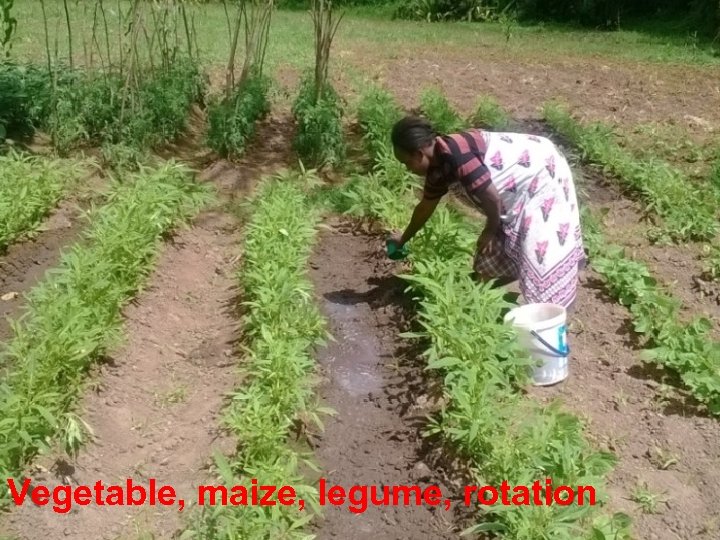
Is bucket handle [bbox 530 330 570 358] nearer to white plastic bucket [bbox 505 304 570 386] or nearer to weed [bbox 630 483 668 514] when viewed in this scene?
white plastic bucket [bbox 505 304 570 386]

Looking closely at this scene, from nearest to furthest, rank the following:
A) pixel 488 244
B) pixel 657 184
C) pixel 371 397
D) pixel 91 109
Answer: pixel 371 397 < pixel 488 244 < pixel 657 184 < pixel 91 109

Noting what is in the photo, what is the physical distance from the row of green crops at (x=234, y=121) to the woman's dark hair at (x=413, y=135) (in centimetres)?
311

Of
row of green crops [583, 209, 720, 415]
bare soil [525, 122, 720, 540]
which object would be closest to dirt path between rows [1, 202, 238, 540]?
bare soil [525, 122, 720, 540]

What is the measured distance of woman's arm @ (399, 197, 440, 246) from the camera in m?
4.15

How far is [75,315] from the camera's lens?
3781 millimetres

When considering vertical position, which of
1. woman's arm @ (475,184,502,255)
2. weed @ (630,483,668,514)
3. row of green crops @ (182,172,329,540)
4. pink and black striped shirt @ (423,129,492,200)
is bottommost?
weed @ (630,483,668,514)

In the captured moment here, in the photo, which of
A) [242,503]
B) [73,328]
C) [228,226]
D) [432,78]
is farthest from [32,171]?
[432,78]

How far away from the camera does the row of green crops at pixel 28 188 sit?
5059 millimetres

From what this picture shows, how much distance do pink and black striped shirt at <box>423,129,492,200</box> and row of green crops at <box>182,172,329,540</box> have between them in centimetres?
96

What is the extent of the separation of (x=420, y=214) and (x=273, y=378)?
3.80 ft

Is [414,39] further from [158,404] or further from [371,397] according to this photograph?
[158,404]

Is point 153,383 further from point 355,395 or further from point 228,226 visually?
point 228,226

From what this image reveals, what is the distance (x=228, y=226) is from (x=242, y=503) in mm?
3097

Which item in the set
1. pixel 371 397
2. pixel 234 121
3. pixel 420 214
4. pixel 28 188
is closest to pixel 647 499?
pixel 371 397
